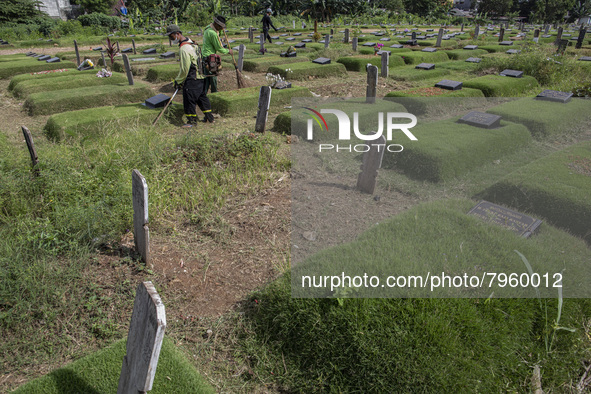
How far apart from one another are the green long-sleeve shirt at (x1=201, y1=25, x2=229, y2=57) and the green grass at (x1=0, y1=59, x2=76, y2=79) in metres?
7.87

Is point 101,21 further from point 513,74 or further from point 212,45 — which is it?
point 513,74

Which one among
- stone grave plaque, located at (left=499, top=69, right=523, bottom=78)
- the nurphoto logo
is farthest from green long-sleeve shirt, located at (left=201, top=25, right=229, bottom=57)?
stone grave plaque, located at (left=499, top=69, right=523, bottom=78)

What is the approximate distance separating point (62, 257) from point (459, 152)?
16.2 feet

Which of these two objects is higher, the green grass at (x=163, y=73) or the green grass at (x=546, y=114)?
the green grass at (x=163, y=73)

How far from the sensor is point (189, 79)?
745 cm

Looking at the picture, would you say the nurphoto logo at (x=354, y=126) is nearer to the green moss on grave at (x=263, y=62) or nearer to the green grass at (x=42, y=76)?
the green moss on grave at (x=263, y=62)

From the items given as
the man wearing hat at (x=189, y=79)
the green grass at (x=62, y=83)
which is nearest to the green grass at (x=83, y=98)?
the green grass at (x=62, y=83)

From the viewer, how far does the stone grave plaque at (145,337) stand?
5.30 ft

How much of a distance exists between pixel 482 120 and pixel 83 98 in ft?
28.6

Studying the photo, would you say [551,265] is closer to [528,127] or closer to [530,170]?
[530,170]

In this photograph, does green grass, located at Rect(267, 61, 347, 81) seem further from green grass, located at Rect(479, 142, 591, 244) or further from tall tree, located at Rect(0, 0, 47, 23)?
tall tree, located at Rect(0, 0, 47, 23)

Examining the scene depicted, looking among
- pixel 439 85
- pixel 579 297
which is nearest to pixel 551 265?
pixel 579 297

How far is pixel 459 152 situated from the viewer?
537 centimetres

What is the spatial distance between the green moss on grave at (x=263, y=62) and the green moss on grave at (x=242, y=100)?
4549 millimetres
